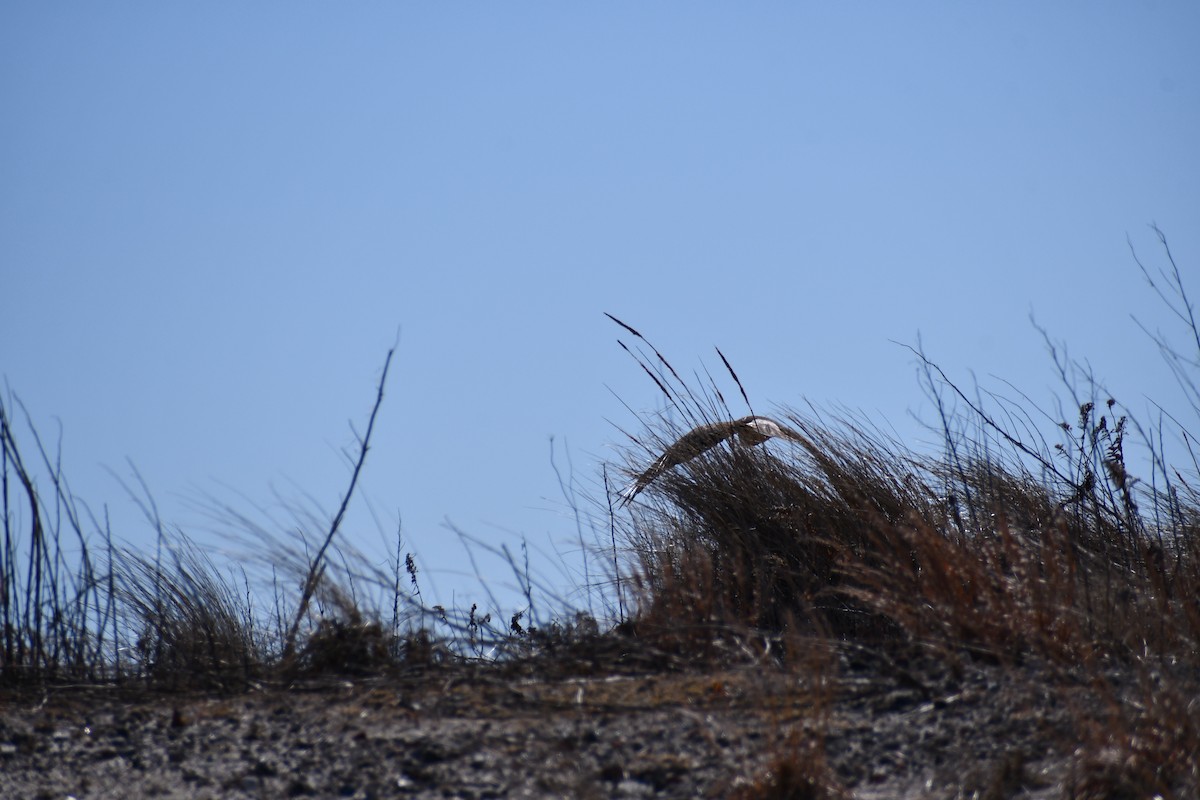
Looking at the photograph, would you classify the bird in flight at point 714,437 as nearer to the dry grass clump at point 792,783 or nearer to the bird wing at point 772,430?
the bird wing at point 772,430

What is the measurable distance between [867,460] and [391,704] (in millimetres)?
2412

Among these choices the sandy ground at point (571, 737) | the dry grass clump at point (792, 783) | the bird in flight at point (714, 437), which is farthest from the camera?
the bird in flight at point (714, 437)

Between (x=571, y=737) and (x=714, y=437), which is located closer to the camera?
(x=571, y=737)

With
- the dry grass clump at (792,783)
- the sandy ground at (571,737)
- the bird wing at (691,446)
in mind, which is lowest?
the dry grass clump at (792,783)

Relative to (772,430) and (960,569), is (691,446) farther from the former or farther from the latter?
(960,569)

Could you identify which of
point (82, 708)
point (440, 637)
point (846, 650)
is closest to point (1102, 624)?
point (846, 650)

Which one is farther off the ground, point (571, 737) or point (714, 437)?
point (714, 437)

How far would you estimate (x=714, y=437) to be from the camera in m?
4.53

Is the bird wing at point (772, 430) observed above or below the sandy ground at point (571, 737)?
above

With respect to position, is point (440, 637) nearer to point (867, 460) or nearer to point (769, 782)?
point (769, 782)

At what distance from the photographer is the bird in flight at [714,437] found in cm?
452

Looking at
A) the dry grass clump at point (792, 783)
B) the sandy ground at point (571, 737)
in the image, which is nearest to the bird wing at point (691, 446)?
the sandy ground at point (571, 737)

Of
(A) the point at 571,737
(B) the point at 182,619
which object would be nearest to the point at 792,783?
(A) the point at 571,737

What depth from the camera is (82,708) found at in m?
2.79
